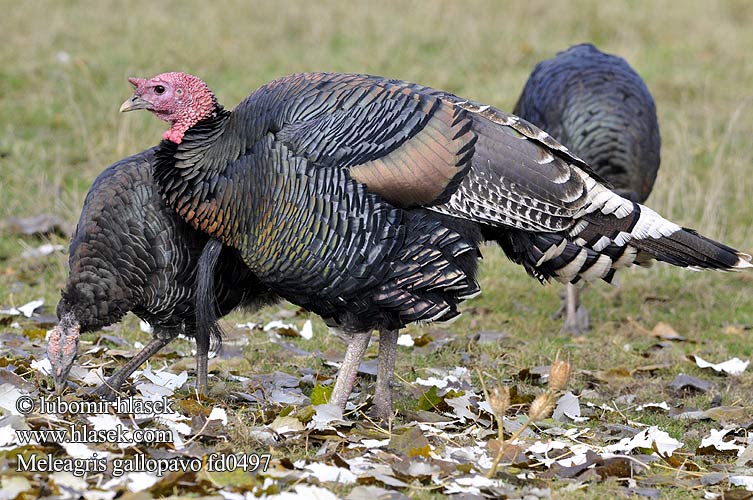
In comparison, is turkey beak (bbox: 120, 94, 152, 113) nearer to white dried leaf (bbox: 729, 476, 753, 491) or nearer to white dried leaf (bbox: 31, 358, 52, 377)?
white dried leaf (bbox: 31, 358, 52, 377)

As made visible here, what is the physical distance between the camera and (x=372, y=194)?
472cm

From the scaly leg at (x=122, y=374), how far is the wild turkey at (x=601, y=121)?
3047 mm

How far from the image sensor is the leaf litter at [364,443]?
157 inches

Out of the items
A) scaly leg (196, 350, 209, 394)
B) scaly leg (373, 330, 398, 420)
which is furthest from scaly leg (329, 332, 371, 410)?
scaly leg (196, 350, 209, 394)

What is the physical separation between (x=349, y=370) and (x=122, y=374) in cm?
111

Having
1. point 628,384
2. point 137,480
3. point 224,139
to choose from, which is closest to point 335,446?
point 137,480

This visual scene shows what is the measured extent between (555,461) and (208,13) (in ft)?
31.0

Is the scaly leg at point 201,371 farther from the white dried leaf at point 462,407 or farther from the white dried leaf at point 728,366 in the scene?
the white dried leaf at point 728,366

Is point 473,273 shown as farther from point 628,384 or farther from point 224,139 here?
point 628,384

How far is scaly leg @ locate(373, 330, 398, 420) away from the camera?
16.8 ft

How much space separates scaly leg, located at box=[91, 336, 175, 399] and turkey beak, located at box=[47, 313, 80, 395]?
0.59ft

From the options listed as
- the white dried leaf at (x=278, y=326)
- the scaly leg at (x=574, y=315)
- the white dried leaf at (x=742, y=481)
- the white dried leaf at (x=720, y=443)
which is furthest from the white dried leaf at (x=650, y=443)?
the white dried leaf at (x=278, y=326)

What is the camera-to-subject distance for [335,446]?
14.6ft

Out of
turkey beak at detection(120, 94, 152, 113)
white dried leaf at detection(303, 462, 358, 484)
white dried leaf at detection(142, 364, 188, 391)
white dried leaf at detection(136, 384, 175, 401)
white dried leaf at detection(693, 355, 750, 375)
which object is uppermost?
turkey beak at detection(120, 94, 152, 113)
